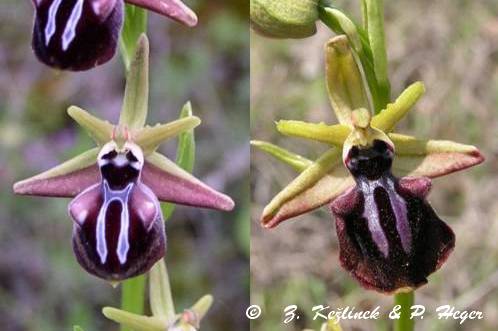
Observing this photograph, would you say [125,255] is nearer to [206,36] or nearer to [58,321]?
[58,321]

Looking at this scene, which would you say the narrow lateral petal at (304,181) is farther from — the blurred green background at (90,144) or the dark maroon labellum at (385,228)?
the blurred green background at (90,144)

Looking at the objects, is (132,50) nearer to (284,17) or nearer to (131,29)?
(131,29)

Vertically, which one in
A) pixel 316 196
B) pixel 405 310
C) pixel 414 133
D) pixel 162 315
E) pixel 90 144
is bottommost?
pixel 90 144

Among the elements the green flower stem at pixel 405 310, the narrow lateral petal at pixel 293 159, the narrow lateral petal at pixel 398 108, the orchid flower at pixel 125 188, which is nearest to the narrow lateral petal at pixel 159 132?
the orchid flower at pixel 125 188

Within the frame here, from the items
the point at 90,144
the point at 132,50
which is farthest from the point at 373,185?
the point at 90,144

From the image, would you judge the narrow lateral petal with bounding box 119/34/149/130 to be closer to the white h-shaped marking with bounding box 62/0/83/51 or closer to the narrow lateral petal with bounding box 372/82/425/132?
the white h-shaped marking with bounding box 62/0/83/51

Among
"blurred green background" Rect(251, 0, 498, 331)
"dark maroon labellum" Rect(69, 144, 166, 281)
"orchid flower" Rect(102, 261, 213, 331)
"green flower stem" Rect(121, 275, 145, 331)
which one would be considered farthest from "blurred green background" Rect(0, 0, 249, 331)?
"dark maroon labellum" Rect(69, 144, 166, 281)
